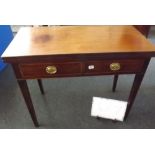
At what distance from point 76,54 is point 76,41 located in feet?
0.45

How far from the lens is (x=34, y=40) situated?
0.90m

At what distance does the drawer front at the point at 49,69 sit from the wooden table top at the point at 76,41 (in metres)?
0.06

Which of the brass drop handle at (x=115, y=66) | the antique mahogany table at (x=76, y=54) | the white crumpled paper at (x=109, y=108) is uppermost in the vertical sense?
the antique mahogany table at (x=76, y=54)

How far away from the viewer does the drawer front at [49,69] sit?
2.66ft

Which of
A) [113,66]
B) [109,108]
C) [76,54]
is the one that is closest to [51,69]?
[76,54]

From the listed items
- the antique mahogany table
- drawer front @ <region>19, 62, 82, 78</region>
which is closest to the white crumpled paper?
the antique mahogany table

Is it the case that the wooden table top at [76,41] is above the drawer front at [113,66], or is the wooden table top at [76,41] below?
above

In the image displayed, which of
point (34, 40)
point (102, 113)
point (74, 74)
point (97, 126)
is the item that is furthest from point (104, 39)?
point (97, 126)

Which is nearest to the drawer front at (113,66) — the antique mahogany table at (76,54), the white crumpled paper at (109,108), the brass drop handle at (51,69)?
the antique mahogany table at (76,54)

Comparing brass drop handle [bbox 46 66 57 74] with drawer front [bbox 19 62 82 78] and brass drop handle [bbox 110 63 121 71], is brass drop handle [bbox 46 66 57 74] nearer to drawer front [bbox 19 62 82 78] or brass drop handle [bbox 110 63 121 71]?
drawer front [bbox 19 62 82 78]

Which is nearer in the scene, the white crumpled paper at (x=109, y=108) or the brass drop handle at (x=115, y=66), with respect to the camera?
the brass drop handle at (x=115, y=66)

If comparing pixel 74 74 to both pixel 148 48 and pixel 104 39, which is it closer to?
pixel 104 39

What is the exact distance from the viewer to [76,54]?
0.77 m

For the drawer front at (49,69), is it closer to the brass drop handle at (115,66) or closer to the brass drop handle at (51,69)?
the brass drop handle at (51,69)
